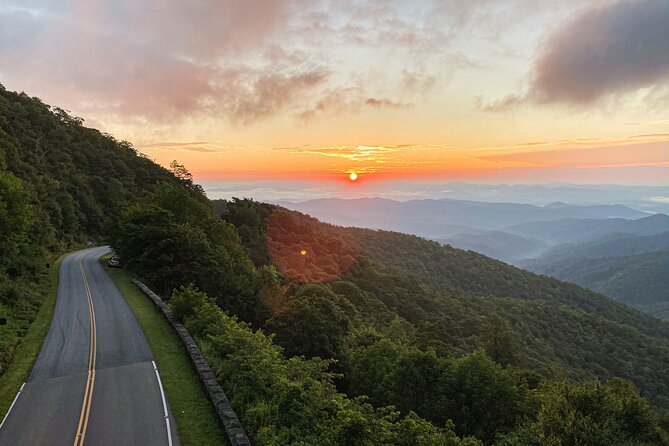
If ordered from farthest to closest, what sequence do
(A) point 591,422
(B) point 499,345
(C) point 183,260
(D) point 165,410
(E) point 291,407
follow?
(B) point 499,345 → (C) point 183,260 → (A) point 591,422 → (D) point 165,410 → (E) point 291,407

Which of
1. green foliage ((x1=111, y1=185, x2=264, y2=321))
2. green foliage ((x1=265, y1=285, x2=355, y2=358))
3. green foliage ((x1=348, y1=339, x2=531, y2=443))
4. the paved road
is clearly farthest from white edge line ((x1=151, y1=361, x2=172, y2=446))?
green foliage ((x1=111, y1=185, x2=264, y2=321))

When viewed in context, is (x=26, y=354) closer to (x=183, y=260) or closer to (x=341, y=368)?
(x=183, y=260)

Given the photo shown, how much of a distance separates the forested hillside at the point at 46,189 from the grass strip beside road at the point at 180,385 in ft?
23.7

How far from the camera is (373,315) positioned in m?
71.2

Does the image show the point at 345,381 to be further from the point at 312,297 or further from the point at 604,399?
the point at 604,399

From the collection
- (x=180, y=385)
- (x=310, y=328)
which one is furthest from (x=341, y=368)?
(x=180, y=385)

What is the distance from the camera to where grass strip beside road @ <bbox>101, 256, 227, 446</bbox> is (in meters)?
15.2

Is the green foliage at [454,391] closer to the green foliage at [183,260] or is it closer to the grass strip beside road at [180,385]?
the green foliage at [183,260]

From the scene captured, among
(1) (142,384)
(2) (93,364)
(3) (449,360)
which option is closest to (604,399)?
(3) (449,360)

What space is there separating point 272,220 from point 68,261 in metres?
50.6

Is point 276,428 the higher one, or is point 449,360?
point 276,428

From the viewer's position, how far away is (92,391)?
18.3m

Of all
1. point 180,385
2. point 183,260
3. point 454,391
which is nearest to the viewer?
point 180,385

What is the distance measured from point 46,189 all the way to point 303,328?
54683mm
